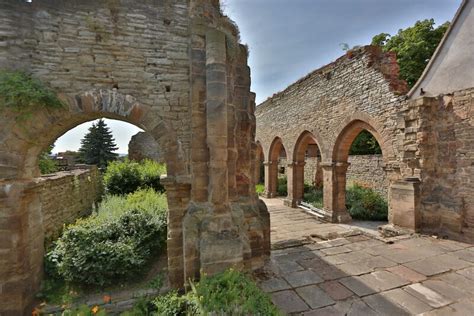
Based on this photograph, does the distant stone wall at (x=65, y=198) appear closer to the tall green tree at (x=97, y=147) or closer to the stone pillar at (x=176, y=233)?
the stone pillar at (x=176, y=233)

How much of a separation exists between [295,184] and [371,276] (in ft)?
24.2

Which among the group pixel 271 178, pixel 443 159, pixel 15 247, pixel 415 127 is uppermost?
pixel 415 127

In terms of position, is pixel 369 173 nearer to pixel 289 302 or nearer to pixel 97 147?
pixel 289 302

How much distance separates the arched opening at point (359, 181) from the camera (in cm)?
791

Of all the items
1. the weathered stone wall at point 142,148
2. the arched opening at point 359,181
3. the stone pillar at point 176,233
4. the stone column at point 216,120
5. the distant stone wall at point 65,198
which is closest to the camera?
the stone column at point 216,120

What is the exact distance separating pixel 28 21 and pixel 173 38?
203 cm

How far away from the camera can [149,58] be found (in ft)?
12.0

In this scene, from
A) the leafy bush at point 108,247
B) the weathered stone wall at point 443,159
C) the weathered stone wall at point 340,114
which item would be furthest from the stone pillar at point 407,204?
the leafy bush at point 108,247

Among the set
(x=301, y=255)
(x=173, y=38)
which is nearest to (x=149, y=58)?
(x=173, y=38)

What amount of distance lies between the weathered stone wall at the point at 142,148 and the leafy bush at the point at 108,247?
12.1 m

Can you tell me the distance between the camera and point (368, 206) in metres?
8.74

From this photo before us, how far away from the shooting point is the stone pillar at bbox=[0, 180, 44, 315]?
330 centimetres

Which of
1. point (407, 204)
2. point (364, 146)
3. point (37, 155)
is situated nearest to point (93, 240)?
point (37, 155)

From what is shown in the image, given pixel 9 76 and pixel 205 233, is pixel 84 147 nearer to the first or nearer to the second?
pixel 9 76
